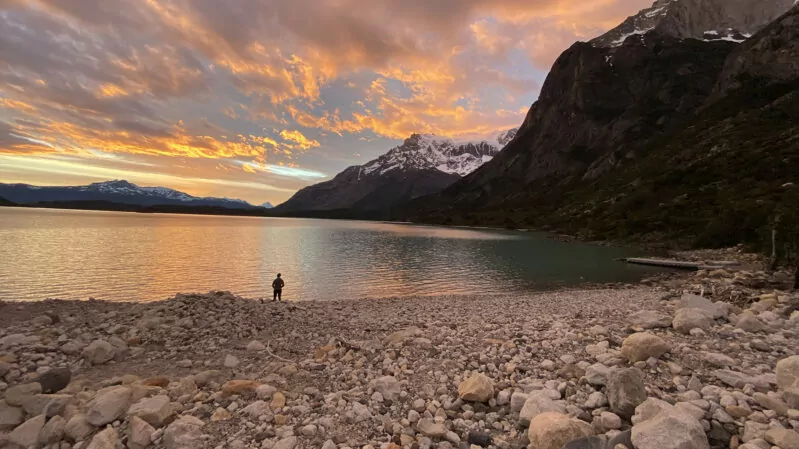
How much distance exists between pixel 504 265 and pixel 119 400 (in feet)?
185

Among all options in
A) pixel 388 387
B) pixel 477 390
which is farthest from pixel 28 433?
pixel 477 390

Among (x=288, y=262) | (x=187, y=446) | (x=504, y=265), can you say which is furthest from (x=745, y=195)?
(x=187, y=446)

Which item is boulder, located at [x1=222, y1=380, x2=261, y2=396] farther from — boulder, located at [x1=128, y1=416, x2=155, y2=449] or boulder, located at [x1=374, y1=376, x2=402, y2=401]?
boulder, located at [x1=374, y1=376, x2=402, y2=401]

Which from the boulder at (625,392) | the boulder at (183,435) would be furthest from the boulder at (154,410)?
the boulder at (625,392)

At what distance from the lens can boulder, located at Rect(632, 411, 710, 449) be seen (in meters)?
6.33

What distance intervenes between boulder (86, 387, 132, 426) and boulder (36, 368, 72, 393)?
288 centimetres

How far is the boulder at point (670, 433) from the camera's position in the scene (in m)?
6.33

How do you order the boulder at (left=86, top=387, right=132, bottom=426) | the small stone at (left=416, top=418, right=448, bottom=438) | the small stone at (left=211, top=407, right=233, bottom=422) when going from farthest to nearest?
1. the small stone at (left=211, top=407, right=233, bottom=422)
2. the boulder at (left=86, top=387, right=132, bottom=426)
3. the small stone at (left=416, top=418, right=448, bottom=438)

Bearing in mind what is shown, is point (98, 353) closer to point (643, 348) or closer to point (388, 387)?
point (388, 387)

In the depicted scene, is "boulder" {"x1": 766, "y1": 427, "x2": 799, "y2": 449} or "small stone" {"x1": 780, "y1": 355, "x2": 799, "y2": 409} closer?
"boulder" {"x1": 766, "y1": 427, "x2": 799, "y2": 449}

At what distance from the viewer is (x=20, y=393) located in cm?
991

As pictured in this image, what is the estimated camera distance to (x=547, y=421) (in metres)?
7.23

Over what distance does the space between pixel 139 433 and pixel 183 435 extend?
98cm

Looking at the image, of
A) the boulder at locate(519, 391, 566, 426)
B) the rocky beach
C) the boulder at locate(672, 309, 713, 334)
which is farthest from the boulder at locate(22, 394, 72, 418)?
the boulder at locate(672, 309, 713, 334)
